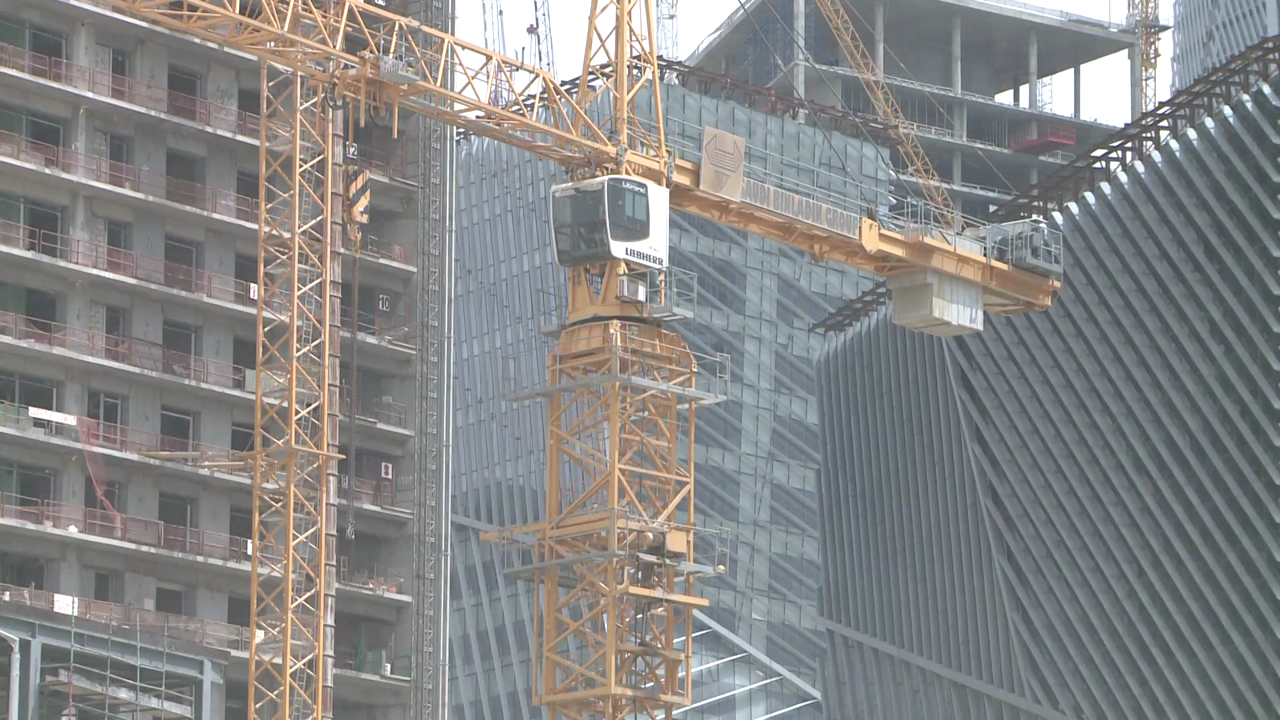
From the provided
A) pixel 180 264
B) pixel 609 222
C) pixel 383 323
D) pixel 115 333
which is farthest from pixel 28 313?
pixel 609 222

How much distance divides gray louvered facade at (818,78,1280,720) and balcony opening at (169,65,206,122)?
52327mm

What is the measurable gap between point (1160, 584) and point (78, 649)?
6844cm

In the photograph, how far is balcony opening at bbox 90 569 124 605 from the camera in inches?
4690

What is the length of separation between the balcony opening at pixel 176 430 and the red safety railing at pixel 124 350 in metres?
1.71

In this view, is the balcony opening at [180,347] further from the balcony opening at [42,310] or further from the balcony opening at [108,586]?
the balcony opening at [108,586]

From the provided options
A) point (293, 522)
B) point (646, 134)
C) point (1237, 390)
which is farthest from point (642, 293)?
point (1237, 390)

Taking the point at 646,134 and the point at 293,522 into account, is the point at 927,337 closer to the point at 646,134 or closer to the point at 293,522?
the point at 646,134

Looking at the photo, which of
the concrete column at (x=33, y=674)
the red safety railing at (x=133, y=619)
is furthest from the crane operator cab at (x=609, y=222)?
the concrete column at (x=33, y=674)

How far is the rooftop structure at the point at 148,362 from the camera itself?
11806 cm

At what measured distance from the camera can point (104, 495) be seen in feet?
392

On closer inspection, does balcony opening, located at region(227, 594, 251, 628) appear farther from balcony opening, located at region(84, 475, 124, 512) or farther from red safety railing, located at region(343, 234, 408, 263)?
red safety railing, located at region(343, 234, 408, 263)

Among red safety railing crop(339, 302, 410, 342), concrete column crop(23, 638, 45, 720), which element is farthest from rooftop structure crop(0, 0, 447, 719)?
concrete column crop(23, 638, 45, 720)

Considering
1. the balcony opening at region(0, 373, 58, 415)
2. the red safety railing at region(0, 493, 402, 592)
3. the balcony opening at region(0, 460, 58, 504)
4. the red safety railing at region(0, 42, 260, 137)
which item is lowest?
the red safety railing at region(0, 493, 402, 592)

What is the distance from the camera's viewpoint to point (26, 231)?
11956 cm
